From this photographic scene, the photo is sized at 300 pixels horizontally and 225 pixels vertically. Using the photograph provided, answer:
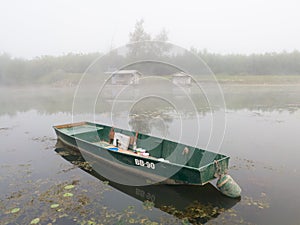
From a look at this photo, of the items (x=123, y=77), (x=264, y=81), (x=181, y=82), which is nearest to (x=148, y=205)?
(x=181, y=82)

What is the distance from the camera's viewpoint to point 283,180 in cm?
715

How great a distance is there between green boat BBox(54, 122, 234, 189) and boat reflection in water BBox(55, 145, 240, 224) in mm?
325

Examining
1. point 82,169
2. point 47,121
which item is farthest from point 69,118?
point 82,169

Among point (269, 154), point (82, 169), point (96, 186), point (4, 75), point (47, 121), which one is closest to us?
point (96, 186)

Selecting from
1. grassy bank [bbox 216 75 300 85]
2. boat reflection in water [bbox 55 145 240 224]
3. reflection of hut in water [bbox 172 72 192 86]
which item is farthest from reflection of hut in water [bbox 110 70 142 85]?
boat reflection in water [bbox 55 145 240 224]

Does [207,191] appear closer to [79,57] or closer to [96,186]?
[96,186]

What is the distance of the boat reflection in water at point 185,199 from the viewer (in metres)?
5.55

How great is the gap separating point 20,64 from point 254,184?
56.3 m

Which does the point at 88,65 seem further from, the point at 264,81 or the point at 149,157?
the point at 149,157

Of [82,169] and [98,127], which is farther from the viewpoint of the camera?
[98,127]

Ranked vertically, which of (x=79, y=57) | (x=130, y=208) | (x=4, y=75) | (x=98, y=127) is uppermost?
(x=79, y=57)

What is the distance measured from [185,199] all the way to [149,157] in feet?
8.05

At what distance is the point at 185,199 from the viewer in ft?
20.3

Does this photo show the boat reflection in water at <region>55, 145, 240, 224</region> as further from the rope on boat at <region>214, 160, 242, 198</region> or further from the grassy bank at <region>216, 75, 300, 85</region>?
the grassy bank at <region>216, 75, 300, 85</region>
